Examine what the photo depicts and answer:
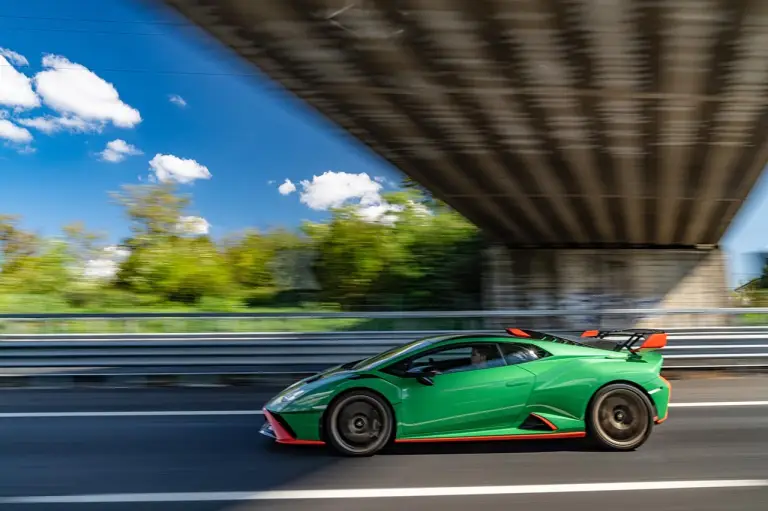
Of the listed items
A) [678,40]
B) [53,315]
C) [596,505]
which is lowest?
[596,505]

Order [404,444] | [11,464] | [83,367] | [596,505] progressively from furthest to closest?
1. [83,367]
2. [404,444]
3. [11,464]
4. [596,505]

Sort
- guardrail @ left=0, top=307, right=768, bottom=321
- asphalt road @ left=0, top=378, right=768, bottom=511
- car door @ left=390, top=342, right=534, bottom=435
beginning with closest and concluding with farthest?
1. asphalt road @ left=0, top=378, right=768, bottom=511
2. car door @ left=390, top=342, right=534, bottom=435
3. guardrail @ left=0, top=307, right=768, bottom=321

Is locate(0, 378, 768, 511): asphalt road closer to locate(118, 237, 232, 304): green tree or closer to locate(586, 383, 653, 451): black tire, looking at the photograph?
locate(586, 383, 653, 451): black tire

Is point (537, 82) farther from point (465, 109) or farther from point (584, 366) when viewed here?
point (584, 366)

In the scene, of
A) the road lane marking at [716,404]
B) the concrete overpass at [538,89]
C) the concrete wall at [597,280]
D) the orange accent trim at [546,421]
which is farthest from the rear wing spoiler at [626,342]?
the concrete wall at [597,280]

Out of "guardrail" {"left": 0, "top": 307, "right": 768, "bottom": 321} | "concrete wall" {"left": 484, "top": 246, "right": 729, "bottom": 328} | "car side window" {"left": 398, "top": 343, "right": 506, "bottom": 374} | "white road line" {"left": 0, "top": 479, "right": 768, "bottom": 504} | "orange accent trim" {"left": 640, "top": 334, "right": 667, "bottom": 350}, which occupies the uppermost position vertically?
"concrete wall" {"left": 484, "top": 246, "right": 729, "bottom": 328}

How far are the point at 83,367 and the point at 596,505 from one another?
27.0 ft

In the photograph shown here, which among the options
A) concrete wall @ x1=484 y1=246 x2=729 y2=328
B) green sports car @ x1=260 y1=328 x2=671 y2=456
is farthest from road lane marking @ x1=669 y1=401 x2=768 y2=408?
concrete wall @ x1=484 y1=246 x2=729 y2=328

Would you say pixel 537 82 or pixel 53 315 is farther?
pixel 53 315

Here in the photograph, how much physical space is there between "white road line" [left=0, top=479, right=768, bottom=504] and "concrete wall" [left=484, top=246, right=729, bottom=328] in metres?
15.2

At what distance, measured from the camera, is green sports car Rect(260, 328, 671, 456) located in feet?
19.3

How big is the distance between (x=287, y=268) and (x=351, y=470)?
53.5 ft

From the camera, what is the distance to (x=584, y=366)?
613 centimetres

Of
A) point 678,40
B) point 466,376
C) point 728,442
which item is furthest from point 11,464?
point 678,40
